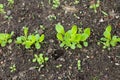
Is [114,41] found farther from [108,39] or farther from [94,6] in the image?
[94,6]

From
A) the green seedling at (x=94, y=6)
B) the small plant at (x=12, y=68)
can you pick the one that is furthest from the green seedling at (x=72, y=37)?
the small plant at (x=12, y=68)

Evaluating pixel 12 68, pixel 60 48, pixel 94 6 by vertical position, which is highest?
pixel 94 6

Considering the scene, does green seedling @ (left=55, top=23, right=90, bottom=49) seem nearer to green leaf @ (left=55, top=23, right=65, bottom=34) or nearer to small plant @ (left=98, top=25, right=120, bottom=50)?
green leaf @ (left=55, top=23, right=65, bottom=34)

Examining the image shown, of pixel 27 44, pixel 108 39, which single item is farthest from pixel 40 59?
pixel 108 39

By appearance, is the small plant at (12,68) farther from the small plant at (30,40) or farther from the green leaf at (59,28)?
the green leaf at (59,28)

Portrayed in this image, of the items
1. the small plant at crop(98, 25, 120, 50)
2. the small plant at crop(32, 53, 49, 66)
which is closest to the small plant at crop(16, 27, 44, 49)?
the small plant at crop(32, 53, 49, 66)
